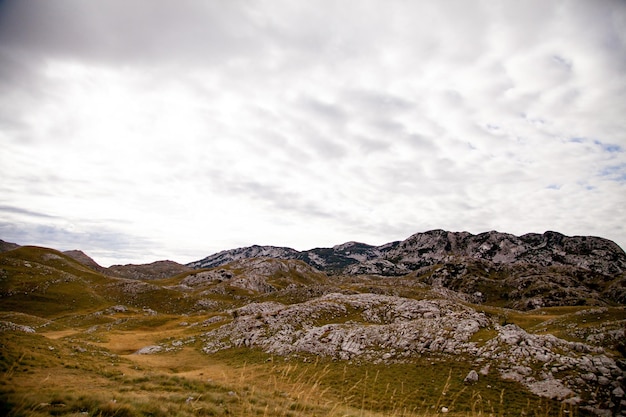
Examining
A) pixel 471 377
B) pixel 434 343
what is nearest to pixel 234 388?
pixel 471 377

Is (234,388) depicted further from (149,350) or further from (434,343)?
(149,350)

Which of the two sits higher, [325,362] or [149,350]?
[325,362]

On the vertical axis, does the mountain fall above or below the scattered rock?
above

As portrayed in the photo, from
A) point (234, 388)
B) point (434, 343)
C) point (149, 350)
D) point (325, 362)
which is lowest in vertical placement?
point (149, 350)

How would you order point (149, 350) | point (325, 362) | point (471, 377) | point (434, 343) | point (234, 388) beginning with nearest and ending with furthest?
point (234, 388)
point (471, 377)
point (434, 343)
point (325, 362)
point (149, 350)

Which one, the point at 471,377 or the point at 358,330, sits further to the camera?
the point at 358,330

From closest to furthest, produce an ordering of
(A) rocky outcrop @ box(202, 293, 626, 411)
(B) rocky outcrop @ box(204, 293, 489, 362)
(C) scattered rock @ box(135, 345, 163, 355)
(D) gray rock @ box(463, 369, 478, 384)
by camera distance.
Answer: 1. (A) rocky outcrop @ box(202, 293, 626, 411)
2. (D) gray rock @ box(463, 369, 478, 384)
3. (B) rocky outcrop @ box(204, 293, 489, 362)
4. (C) scattered rock @ box(135, 345, 163, 355)

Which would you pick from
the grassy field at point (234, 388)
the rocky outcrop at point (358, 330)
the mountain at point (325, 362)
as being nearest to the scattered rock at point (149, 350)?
the mountain at point (325, 362)

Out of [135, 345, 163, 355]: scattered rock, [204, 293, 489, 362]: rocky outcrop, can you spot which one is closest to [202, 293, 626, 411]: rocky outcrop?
[204, 293, 489, 362]: rocky outcrop

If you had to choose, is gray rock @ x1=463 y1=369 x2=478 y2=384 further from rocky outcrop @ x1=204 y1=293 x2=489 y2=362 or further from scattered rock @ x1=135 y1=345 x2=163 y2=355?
scattered rock @ x1=135 y1=345 x2=163 y2=355

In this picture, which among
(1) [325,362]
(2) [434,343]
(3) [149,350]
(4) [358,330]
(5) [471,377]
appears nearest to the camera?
(5) [471,377]

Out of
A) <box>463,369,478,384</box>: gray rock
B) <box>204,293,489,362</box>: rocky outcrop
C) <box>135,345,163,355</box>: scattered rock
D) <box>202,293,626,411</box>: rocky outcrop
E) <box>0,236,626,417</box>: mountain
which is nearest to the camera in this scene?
<box>0,236,626,417</box>: mountain

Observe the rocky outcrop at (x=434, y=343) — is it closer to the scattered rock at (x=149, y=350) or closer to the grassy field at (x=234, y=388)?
→ the grassy field at (x=234, y=388)

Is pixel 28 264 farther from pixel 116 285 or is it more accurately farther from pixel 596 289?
pixel 596 289
